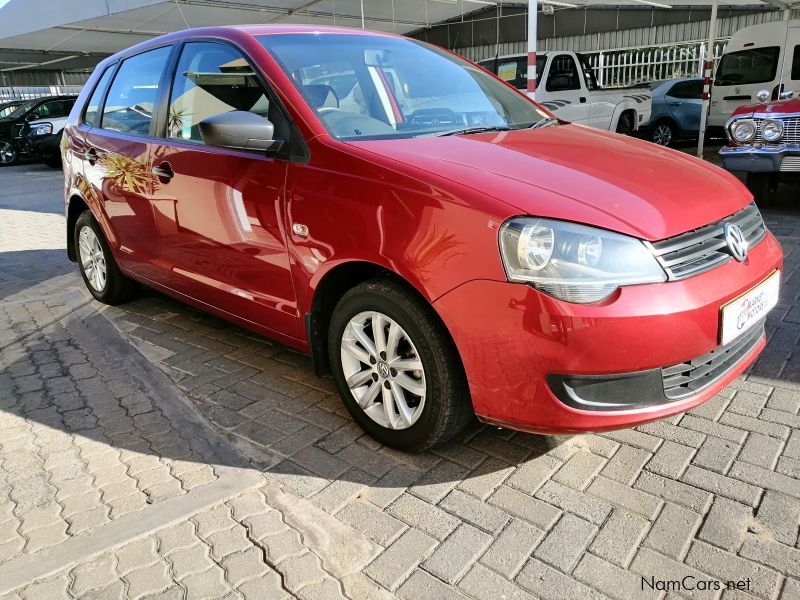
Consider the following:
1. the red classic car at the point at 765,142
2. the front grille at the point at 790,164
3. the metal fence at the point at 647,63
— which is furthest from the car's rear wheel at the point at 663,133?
the metal fence at the point at 647,63

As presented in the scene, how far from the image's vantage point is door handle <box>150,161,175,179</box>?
10.9ft

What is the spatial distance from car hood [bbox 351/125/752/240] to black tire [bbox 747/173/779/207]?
14.3 ft

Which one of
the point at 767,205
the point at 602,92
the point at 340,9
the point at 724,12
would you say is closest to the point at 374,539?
the point at 767,205

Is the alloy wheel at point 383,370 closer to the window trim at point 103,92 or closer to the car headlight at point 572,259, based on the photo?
the car headlight at point 572,259

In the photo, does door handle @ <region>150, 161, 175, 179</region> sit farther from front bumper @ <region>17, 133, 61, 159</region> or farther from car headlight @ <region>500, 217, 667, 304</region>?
front bumper @ <region>17, 133, 61, 159</region>

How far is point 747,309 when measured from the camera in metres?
2.28

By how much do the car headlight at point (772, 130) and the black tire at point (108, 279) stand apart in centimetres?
588

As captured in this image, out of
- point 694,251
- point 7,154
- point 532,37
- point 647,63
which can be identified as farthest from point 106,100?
point 647,63

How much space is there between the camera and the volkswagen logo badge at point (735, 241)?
2244mm

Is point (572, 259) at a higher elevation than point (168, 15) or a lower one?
lower

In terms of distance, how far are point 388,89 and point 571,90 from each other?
8.96m

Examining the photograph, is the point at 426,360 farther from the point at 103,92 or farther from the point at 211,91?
the point at 103,92

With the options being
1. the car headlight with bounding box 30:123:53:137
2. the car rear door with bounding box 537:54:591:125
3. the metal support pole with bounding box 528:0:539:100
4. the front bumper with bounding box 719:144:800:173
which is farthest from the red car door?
the car headlight with bounding box 30:123:53:137

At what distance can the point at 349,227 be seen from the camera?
2.41 metres
